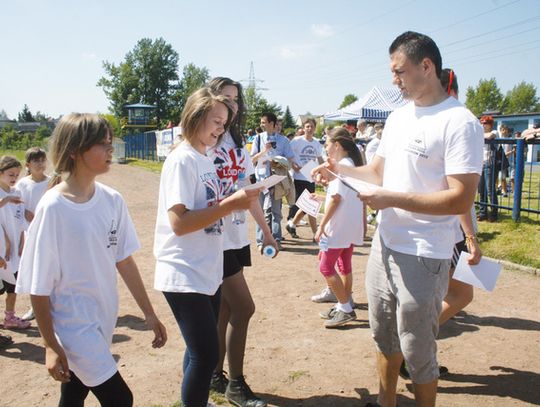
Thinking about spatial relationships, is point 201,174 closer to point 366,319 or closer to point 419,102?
point 419,102

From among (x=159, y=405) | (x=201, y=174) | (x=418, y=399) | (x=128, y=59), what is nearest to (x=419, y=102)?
(x=201, y=174)

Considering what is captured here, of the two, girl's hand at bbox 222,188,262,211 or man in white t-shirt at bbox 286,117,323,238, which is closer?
girl's hand at bbox 222,188,262,211

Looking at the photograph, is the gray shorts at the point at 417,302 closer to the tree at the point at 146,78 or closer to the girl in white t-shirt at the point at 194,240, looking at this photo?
the girl in white t-shirt at the point at 194,240

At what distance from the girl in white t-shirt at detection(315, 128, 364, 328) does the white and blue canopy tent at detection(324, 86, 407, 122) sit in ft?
52.4

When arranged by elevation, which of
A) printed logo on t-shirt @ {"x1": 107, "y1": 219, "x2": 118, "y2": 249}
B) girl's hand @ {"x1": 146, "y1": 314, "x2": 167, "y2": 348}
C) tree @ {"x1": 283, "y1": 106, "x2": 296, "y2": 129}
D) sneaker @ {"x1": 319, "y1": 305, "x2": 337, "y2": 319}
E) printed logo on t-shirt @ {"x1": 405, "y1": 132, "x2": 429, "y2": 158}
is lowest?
sneaker @ {"x1": 319, "y1": 305, "x2": 337, "y2": 319}

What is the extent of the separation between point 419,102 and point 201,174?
1.26 metres

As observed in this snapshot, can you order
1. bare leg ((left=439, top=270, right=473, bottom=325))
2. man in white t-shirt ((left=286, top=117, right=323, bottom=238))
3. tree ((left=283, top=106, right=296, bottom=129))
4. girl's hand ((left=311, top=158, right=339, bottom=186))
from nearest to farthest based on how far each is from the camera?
girl's hand ((left=311, top=158, right=339, bottom=186)) → bare leg ((left=439, top=270, right=473, bottom=325)) → man in white t-shirt ((left=286, top=117, right=323, bottom=238)) → tree ((left=283, top=106, right=296, bottom=129))

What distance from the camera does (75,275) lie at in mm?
2170

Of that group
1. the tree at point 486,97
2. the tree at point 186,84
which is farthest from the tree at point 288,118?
the tree at point 486,97

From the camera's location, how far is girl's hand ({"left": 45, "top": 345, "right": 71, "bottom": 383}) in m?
2.03

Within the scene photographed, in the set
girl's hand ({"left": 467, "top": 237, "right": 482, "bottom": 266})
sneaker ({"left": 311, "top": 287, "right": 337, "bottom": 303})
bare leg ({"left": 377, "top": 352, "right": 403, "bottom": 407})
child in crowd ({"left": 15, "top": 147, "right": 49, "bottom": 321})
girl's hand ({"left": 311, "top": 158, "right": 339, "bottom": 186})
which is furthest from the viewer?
sneaker ({"left": 311, "top": 287, "right": 337, "bottom": 303})

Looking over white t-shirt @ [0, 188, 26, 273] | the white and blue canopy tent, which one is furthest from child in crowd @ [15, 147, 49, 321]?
the white and blue canopy tent

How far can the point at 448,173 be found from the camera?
7.90ft

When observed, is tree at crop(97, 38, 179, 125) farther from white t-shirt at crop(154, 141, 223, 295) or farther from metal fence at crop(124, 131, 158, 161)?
white t-shirt at crop(154, 141, 223, 295)
